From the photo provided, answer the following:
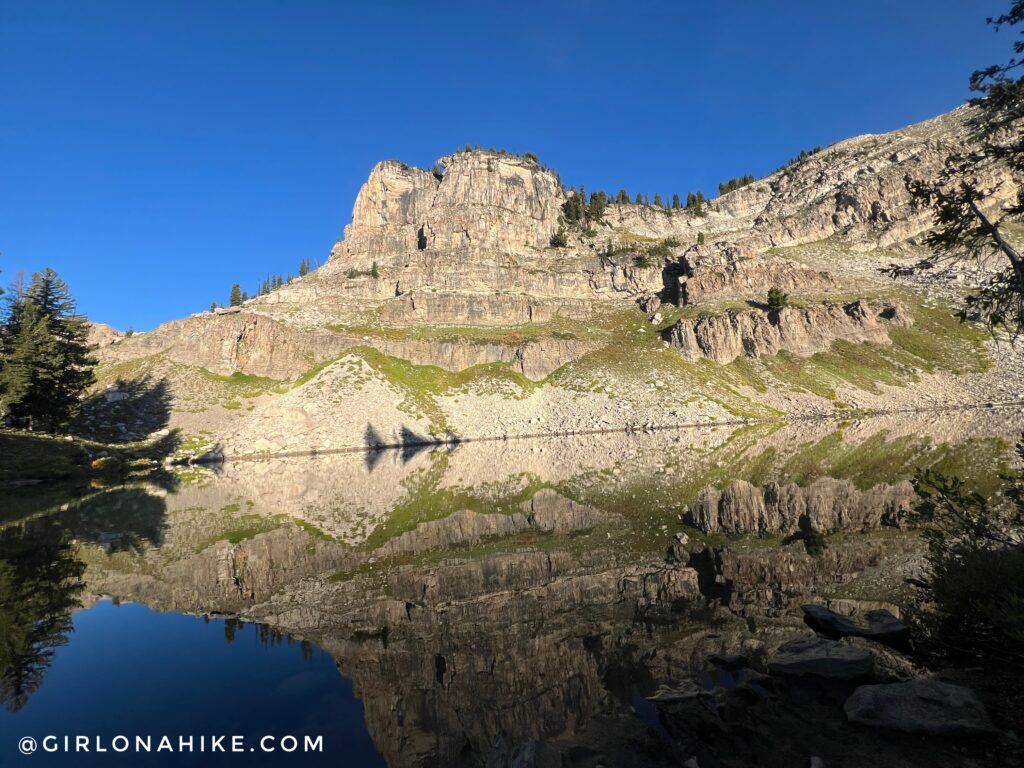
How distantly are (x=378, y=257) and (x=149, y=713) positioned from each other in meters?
168

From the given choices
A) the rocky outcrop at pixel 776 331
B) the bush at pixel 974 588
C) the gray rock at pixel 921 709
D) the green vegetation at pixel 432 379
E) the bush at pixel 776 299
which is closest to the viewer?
the gray rock at pixel 921 709

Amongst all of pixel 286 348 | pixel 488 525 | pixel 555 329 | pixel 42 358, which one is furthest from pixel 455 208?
pixel 488 525

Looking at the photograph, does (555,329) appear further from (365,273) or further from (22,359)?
(22,359)

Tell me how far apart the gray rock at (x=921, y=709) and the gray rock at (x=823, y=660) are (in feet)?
Answer: 3.71

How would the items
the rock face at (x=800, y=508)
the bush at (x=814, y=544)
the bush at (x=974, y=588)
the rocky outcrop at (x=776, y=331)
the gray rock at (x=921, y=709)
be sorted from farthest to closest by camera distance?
1. the rocky outcrop at (x=776, y=331)
2. the rock face at (x=800, y=508)
3. the bush at (x=814, y=544)
4. the bush at (x=974, y=588)
5. the gray rock at (x=921, y=709)

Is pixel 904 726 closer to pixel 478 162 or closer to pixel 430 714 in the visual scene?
pixel 430 714

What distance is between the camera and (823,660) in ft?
33.3

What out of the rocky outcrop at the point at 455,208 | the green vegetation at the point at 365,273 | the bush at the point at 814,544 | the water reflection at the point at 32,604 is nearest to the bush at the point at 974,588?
the bush at the point at 814,544

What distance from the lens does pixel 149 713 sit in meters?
11.0

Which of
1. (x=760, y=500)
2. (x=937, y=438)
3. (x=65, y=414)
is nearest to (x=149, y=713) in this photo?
(x=760, y=500)

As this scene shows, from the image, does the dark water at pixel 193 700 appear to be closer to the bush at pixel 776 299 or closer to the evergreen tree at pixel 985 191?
the evergreen tree at pixel 985 191

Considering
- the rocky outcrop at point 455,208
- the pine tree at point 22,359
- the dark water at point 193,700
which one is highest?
the rocky outcrop at point 455,208

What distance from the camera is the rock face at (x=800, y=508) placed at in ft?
75.8

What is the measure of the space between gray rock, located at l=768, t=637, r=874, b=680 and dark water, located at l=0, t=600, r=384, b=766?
835 cm
